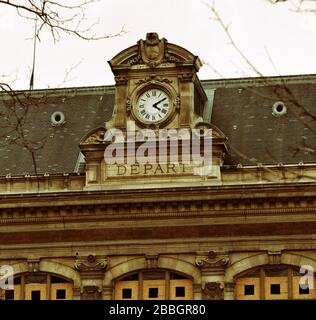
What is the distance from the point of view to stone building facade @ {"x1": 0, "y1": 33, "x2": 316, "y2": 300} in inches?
1887

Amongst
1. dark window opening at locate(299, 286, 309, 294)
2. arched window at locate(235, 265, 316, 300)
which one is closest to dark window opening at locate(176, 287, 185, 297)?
arched window at locate(235, 265, 316, 300)

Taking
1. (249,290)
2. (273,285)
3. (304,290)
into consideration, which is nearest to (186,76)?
(249,290)

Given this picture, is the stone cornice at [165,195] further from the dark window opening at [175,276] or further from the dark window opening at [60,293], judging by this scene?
the dark window opening at [60,293]

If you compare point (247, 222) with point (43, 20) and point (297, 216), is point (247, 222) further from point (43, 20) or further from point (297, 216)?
point (43, 20)

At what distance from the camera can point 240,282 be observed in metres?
48.2

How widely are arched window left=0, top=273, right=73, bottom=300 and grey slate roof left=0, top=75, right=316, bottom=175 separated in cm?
460

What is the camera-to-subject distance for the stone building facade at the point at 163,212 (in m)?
47.9

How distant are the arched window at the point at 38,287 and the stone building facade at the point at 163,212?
1.8 inches

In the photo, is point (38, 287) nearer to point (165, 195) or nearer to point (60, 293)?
point (60, 293)

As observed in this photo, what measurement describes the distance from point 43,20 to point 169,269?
1075 inches

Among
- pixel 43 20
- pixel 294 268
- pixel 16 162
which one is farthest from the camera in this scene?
pixel 16 162

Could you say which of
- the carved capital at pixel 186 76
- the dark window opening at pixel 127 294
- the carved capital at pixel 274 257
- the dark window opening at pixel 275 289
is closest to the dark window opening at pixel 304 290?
the dark window opening at pixel 275 289
